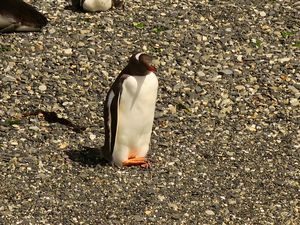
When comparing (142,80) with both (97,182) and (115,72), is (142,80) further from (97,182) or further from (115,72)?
(115,72)

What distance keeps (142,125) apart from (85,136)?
2.05 feet

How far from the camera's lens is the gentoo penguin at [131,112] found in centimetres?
558

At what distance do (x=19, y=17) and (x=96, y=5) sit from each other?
2.38 feet

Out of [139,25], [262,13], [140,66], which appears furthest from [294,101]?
[140,66]

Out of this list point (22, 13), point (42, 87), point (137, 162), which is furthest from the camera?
point (22, 13)

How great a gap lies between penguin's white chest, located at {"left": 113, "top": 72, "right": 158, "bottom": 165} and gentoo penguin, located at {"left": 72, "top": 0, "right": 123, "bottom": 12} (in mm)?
2347

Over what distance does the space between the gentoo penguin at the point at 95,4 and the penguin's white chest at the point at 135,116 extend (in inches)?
92.4

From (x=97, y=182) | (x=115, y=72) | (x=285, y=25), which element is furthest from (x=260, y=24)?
(x=97, y=182)

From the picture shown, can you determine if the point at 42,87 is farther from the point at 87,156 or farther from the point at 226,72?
the point at 226,72

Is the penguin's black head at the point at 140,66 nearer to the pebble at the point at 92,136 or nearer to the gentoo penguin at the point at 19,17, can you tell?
the pebble at the point at 92,136

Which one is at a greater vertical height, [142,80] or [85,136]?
[142,80]

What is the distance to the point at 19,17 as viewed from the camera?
762 cm

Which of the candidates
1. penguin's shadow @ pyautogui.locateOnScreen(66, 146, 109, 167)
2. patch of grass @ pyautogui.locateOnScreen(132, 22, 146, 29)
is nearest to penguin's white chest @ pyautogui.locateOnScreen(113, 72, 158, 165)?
penguin's shadow @ pyautogui.locateOnScreen(66, 146, 109, 167)

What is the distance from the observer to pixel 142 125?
5.78m
